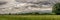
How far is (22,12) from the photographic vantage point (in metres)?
0.73

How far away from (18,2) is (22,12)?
84 mm

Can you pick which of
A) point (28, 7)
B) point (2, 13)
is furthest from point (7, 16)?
point (28, 7)

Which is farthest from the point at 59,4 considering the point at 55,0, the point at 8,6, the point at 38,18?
the point at 8,6

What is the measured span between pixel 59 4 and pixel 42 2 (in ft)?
0.38

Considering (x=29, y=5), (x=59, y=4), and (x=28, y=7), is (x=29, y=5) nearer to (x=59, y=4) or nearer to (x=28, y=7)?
(x=28, y=7)

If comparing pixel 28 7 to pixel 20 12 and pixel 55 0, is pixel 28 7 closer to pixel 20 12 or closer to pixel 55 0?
pixel 20 12

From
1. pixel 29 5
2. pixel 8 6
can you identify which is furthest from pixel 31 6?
pixel 8 6

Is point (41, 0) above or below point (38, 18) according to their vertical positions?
above

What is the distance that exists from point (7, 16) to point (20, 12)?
9 centimetres

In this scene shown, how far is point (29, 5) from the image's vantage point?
2.47 feet

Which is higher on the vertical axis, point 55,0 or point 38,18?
point 55,0

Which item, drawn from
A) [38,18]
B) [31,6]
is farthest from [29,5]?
[38,18]

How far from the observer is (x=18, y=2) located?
2.50 ft

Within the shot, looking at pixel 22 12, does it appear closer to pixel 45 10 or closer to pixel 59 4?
pixel 45 10
